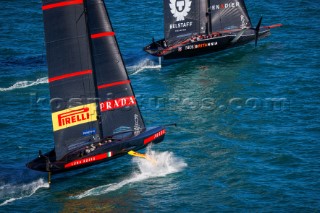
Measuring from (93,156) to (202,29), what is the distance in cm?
3449

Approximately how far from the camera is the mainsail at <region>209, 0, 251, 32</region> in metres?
82.0

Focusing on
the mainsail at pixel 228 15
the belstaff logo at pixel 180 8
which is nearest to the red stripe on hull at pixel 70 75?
the belstaff logo at pixel 180 8

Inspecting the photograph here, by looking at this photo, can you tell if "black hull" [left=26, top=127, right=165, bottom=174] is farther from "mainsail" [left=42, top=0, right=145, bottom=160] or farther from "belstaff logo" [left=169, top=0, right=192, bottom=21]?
"belstaff logo" [left=169, top=0, right=192, bottom=21]

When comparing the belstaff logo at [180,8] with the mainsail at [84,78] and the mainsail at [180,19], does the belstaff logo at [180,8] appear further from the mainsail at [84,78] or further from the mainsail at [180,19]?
the mainsail at [84,78]

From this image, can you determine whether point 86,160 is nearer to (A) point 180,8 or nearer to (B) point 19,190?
(B) point 19,190

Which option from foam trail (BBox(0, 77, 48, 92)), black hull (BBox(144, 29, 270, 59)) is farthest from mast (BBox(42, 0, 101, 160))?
black hull (BBox(144, 29, 270, 59))

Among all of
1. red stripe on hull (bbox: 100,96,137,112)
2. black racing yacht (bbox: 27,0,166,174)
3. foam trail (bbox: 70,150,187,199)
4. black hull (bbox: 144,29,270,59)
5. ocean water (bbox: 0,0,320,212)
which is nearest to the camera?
black racing yacht (bbox: 27,0,166,174)

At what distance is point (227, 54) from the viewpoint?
82.2 meters

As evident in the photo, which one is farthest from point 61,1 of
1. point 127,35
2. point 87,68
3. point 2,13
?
point 2,13

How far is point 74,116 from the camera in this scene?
52.3m

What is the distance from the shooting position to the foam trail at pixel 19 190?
50969mm

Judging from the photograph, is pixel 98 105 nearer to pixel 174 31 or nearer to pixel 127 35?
pixel 174 31

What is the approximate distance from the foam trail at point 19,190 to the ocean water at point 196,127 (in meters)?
0.07

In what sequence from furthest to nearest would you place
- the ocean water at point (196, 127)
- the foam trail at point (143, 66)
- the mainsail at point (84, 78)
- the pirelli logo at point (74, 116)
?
the foam trail at point (143, 66) → the pirelli logo at point (74, 116) → the ocean water at point (196, 127) → the mainsail at point (84, 78)
